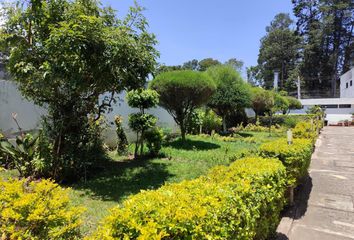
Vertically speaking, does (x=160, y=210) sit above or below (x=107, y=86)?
below

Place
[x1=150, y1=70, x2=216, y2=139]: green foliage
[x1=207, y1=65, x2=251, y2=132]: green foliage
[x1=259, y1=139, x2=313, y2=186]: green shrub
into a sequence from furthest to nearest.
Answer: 1. [x1=207, y1=65, x2=251, y2=132]: green foliage
2. [x1=150, y1=70, x2=216, y2=139]: green foliage
3. [x1=259, y1=139, x2=313, y2=186]: green shrub

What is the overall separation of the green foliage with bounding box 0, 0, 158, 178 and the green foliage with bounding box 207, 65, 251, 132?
839cm

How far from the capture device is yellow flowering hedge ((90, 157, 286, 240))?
1590 millimetres

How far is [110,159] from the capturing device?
24.3ft

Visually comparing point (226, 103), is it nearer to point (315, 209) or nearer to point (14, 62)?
point (315, 209)

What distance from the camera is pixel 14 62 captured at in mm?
5055

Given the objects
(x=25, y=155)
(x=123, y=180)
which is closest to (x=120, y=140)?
(x=123, y=180)

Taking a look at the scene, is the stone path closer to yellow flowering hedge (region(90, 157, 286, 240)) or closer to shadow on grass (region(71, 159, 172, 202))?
yellow flowering hedge (region(90, 157, 286, 240))

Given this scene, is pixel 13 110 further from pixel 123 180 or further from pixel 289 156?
pixel 289 156

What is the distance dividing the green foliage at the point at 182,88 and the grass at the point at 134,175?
1762mm

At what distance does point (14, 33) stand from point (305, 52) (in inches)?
1862

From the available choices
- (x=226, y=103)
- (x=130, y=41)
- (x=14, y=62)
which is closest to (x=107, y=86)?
(x=130, y=41)

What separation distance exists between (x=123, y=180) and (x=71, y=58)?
280 centimetres

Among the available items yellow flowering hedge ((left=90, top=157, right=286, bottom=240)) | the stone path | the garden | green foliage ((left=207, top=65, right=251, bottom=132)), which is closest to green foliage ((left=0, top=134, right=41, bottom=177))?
the garden
